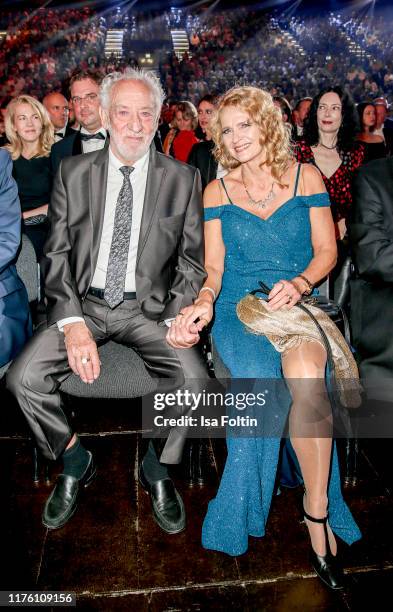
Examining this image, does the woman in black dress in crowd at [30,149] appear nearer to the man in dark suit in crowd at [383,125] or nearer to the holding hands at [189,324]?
the holding hands at [189,324]

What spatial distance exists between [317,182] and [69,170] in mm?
1150

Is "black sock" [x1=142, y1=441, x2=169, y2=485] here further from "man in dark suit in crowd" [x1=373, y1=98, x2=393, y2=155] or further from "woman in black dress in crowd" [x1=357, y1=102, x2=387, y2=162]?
"man in dark suit in crowd" [x1=373, y1=98, x2=393, y2=155]

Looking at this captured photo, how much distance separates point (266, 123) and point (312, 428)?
4.55ft

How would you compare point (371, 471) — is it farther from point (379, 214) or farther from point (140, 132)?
point (140, 132)

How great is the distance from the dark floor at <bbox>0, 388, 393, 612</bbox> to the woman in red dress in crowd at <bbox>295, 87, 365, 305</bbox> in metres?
2.10

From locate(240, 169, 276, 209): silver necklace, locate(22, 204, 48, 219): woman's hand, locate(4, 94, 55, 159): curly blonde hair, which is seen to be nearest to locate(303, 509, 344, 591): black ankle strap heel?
locate(240, 169, 276, 209): silver necklace

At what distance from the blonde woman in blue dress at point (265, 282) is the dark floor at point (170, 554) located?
89 millimetres

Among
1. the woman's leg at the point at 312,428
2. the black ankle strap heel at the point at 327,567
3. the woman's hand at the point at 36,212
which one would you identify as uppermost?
the woman's hand at the point at 36,212

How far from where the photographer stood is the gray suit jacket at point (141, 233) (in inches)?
93.2

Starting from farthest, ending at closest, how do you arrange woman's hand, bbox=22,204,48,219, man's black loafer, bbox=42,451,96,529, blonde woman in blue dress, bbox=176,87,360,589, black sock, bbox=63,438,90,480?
woman's hand, bbox=22,204,48,219
black sock, bbox=63,438,90,480
man's black loafer, bbox=42,451,96,529
blonde woman in blue dress, bbox=176,87,360,589

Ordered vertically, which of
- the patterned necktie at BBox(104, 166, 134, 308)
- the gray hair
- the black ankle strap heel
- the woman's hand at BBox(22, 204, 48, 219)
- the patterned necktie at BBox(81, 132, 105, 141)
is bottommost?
the black ankle strap heel

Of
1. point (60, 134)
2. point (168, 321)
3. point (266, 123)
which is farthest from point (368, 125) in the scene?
point (168, 321)

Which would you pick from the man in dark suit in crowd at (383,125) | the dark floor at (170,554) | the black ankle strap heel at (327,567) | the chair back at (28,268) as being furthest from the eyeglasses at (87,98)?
the man in dark suit in crowd at (383,125)

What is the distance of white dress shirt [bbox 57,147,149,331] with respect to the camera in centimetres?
240
